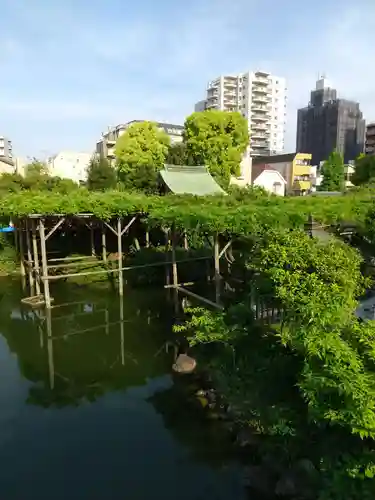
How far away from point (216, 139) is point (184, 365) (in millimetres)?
23818

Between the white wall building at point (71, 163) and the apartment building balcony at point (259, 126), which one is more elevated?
the apartment building balcony at point (259, 126)

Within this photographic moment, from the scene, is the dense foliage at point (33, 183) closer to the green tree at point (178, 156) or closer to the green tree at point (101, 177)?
the green tree at point (101, 177)

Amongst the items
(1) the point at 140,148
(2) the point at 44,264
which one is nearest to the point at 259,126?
(1) the point at 140,148

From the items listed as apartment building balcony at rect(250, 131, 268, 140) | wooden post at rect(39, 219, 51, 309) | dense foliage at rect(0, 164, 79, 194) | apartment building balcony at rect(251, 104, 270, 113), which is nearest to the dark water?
wooden post at rect(39, 219, 51, 309)

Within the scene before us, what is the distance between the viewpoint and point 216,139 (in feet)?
97.6

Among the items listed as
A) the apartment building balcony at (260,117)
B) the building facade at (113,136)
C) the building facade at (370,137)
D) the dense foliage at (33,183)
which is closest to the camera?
the dense foliage at (33,183)

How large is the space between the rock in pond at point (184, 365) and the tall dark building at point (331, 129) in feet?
229

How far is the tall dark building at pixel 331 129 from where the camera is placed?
7162 cm

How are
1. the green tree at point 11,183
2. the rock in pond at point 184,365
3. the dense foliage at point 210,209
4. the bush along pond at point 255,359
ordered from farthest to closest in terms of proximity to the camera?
the green tree at point 11,183, the dense foliage at point 210,209, the rock in pond at point 184,365, the bush along pond at point 255,359

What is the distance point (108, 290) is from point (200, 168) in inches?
323

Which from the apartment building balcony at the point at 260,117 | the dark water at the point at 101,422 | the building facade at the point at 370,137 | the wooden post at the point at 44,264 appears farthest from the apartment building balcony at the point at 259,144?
the dark water at the point at 101,422

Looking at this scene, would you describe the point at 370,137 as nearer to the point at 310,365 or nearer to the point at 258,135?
the point at 258,135

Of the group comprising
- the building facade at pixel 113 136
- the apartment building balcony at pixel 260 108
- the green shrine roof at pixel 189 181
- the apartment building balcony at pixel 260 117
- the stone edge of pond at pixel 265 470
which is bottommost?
the stone edge of pond at pixel 265 470

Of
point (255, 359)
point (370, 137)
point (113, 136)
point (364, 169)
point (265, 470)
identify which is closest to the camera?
point (265, 470)
